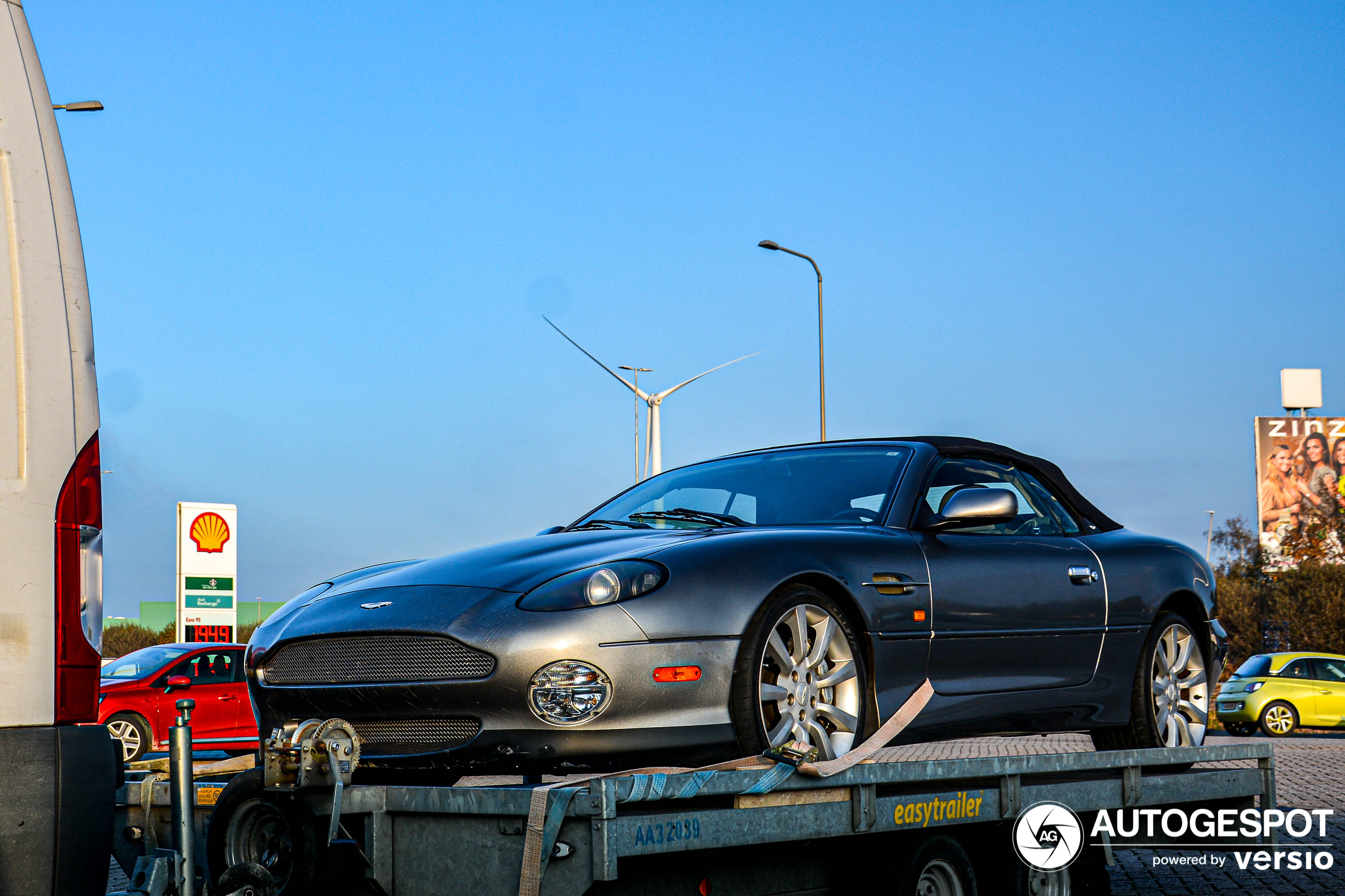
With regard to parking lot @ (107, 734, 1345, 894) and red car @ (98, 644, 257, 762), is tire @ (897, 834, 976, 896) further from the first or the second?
red car @ (98, 644, 257, 762)

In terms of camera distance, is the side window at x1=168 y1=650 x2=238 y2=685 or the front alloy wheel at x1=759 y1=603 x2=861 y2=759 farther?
the side window at x1=168 y1=650 x2=238 y2=685

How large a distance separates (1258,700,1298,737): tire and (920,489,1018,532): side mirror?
19863mm

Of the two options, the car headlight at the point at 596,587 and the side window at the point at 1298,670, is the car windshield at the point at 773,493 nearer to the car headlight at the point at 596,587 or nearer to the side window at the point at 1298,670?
the car headlight at the point at 596,587

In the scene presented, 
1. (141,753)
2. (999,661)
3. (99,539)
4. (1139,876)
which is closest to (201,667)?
(141,753)

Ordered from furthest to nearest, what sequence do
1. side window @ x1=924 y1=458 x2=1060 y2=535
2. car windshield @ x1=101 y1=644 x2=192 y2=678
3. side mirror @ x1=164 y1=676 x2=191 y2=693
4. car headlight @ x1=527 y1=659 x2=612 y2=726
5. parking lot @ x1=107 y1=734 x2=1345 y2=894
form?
car windshield @ x1=101 y1=644 x2=192 y2=678 → side mirror @ x1=164 y1=676 x2=191 y2=693 → parking lot @ x1=107 y1=734 x2=1345 y2=894 → side window @ x1=924 y1=458 x2=1060 y2=535 → car headlight @ x1=527 y1=659 x2=612 y2=726

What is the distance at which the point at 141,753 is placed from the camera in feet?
54.1

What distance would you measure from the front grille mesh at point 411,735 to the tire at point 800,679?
0.87 meters

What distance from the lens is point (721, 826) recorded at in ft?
13.0

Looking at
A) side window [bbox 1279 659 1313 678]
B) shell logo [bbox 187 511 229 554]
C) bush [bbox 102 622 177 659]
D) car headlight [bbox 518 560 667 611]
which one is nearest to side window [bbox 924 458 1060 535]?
car headlight [bbox 518 560 667 611]

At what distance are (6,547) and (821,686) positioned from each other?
2790 millimetres

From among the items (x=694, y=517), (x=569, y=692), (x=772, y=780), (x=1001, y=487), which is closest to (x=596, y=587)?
(x=569, y=692)

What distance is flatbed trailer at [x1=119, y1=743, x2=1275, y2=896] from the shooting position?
11.6 ft

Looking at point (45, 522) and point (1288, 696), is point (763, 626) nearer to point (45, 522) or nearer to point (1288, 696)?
point (45, 522)

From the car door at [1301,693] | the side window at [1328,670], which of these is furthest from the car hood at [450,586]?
the side window at [1328,670]
